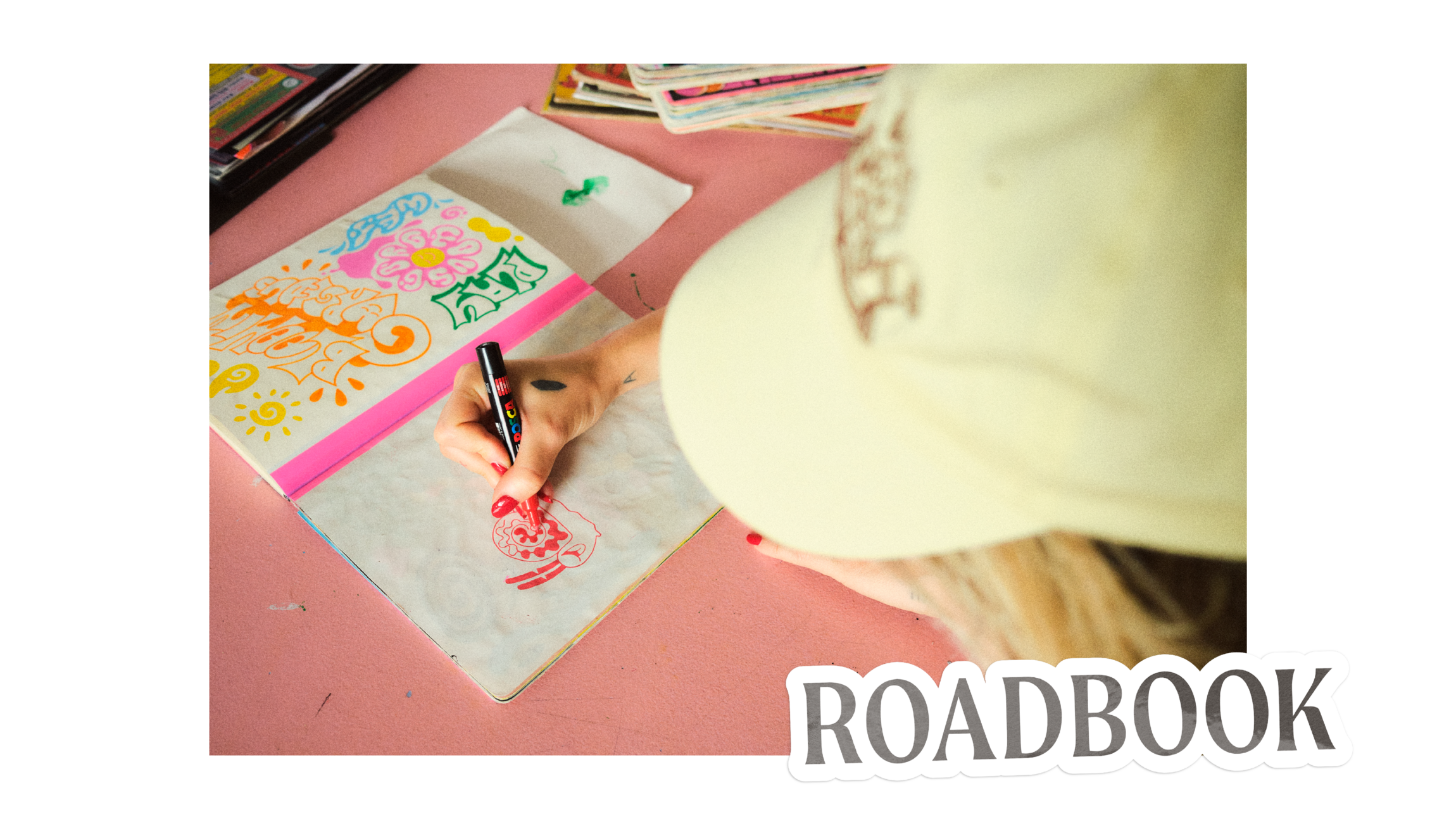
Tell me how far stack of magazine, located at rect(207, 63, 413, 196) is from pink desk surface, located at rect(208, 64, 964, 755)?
257 millimetres

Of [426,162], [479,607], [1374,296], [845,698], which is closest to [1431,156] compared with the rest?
[1374,296]

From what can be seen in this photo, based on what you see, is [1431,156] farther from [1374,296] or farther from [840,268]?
[840,268]

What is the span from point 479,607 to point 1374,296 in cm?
51

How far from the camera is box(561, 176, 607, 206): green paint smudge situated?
66 cm

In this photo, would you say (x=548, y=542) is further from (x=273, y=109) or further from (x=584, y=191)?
(x=273, y=109)

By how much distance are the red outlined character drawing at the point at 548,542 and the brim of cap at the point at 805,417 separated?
0.09 meters

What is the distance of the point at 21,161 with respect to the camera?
46 centimetres

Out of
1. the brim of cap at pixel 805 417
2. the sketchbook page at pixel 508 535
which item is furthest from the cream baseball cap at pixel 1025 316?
the sketchbook page at pixel 508 535

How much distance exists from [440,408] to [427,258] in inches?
5.4

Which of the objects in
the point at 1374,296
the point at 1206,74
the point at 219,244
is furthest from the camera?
the point at 219,244

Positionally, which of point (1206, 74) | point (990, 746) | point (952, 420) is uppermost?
point (1206, 74)

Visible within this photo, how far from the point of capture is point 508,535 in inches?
18.8

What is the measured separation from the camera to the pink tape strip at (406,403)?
1.61 ft

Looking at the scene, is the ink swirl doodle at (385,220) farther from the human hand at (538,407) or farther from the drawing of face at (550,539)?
the drawing of face at (550,539)
